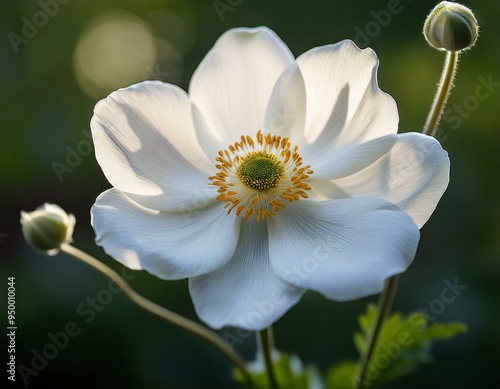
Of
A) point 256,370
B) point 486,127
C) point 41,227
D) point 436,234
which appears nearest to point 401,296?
point 436,234

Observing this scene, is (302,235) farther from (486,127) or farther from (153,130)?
(486,127)

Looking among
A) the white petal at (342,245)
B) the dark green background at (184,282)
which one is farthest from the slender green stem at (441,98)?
the dark green background at (184,282)

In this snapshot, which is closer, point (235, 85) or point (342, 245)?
point (342, 245)
